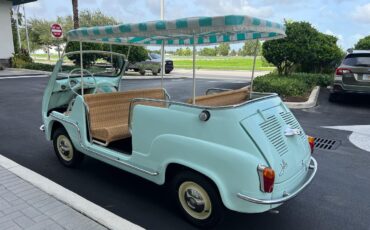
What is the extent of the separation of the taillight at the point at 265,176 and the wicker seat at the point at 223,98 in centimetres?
117

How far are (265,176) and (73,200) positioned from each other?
208 centimetres

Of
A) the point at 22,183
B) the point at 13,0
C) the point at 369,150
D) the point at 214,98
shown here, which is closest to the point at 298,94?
the point at 369,150

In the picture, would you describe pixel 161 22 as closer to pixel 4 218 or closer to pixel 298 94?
pixel 4 218

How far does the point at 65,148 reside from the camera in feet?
15.1

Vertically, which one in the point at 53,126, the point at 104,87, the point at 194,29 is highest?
the point at 194,29

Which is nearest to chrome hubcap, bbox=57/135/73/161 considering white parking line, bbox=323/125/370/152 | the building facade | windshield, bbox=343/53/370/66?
white parking line, bbox=323/125/370/152

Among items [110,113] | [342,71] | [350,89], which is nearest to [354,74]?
[342,71]

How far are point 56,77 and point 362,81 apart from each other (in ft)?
24.3

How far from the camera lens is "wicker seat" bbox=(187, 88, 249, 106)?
369 centimetres

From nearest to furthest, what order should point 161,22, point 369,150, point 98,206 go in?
point 161,22 < point 98,206 < point 369,150

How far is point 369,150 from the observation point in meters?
5.39

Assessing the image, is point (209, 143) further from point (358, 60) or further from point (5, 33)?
point (5, 33)

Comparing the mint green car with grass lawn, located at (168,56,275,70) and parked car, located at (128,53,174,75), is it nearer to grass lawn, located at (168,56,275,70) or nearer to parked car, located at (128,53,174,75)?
parked car, located at (128,53,174,75)

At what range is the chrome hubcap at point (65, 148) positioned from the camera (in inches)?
178
